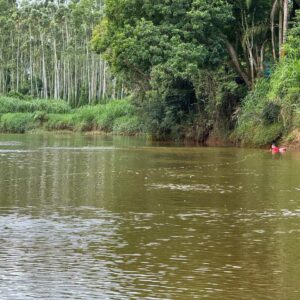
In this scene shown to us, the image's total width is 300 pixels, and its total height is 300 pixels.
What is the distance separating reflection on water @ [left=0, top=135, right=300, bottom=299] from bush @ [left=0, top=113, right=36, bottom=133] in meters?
46.7

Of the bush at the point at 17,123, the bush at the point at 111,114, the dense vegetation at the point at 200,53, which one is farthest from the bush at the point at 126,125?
the bush at the point at 17,123

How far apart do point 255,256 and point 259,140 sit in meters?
24.8

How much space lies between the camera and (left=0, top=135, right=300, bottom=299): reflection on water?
26.8 ft

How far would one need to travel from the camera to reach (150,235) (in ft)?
36.6

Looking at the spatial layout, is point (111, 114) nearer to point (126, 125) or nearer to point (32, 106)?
point (126, 125)

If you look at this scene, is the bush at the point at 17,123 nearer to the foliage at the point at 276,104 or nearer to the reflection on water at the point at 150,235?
the foliage at the point at 276,104

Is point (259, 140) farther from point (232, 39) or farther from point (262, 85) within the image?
point (232, 39)

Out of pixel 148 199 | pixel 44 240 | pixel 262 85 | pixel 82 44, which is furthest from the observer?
pixel 82 44

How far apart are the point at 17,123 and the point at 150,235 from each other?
5791 cm

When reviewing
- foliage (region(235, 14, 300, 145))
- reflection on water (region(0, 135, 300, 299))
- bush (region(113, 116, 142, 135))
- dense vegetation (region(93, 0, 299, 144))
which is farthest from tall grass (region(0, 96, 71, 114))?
reflection on water (region(0, 135, 300, 299))

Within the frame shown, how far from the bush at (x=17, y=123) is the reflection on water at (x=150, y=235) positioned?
153 ft

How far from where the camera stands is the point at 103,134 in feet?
194

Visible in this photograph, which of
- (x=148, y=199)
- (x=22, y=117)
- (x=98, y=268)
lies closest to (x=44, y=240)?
(x=98, y=268)

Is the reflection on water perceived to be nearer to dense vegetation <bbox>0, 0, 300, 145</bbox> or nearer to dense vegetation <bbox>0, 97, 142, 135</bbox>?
dense vegetation <bbox>0, 0, 300, 145</bbox>
